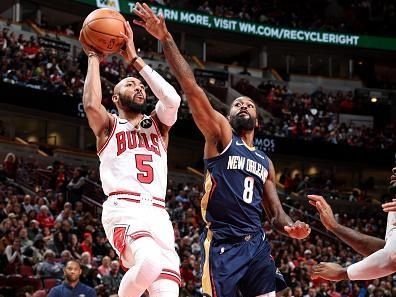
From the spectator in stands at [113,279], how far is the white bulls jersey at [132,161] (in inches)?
268

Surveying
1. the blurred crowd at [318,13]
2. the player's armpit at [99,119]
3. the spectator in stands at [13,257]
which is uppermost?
the blurred crowd at [318,13]

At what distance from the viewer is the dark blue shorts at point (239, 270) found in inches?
256

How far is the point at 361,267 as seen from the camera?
6.19 m

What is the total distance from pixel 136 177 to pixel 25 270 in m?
7.24

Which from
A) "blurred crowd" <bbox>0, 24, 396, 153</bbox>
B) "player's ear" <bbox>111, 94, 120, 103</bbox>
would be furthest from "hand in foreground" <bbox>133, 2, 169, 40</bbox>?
"blurred crowd" <bbox>0, 24, 396, 153</bbox>

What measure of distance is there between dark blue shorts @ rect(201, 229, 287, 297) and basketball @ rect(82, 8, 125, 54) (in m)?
1.89

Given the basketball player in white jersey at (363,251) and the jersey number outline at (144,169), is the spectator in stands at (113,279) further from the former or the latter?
the basketball player in white jersey at (363,251)

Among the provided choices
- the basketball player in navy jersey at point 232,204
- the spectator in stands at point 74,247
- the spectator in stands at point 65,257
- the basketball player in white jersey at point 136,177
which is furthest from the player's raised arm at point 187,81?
the spectator in stands at point 74,247

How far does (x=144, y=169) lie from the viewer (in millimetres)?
6500

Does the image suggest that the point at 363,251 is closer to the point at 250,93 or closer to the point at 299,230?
the point at 299,230

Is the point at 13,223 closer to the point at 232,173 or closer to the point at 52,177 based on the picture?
the point at 52,177

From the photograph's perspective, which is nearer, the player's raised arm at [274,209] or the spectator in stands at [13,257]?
the player's raised arm at [274,209]

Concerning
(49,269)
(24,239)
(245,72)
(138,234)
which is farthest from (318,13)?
(138,234)

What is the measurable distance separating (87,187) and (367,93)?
19.7 metres
